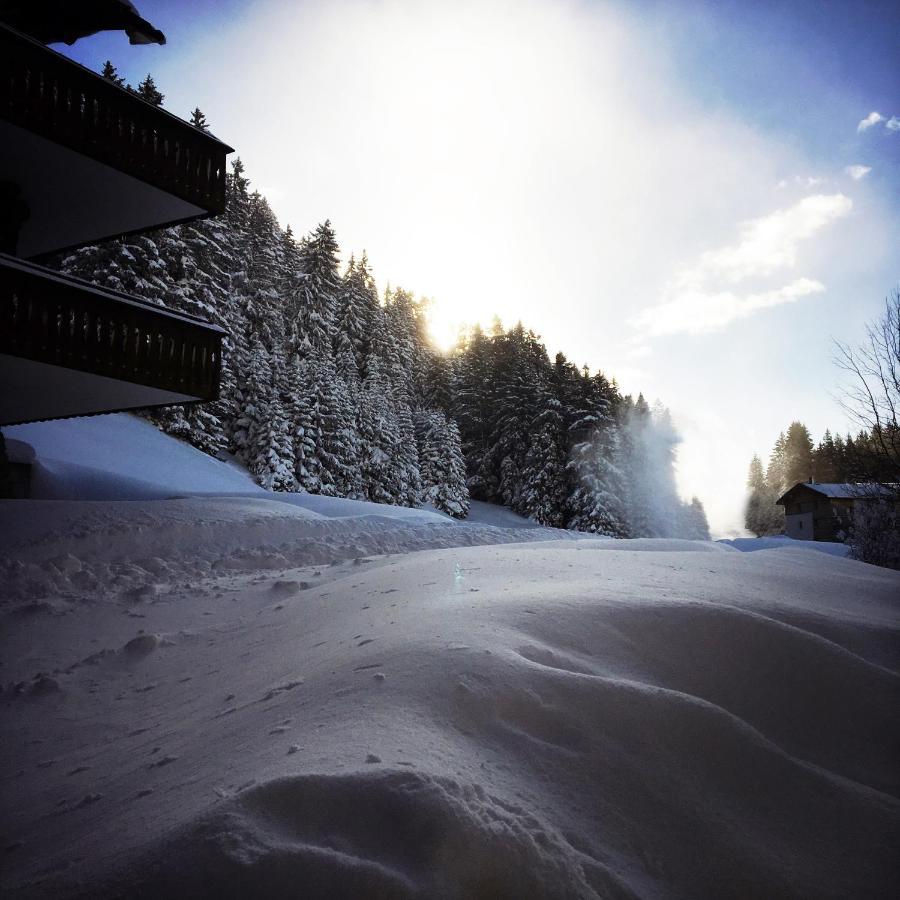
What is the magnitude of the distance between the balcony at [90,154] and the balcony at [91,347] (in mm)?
1845

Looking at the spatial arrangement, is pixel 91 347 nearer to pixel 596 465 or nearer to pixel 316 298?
pixel 316 298

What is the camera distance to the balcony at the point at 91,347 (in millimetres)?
6516

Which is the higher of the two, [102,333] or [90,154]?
[90,154]

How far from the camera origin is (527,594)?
3.12 m

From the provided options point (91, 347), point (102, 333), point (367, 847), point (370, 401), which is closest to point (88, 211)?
point (102, 333)

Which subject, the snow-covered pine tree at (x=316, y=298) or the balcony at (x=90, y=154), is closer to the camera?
the balcony at (x=90, y=154)

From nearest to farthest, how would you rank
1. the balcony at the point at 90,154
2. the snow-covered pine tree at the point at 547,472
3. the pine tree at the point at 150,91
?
1. the balcony at the point at 90,154
2. the pine tree at the point at 150,91
3. the snow-covered pine tree at the point at 547,472

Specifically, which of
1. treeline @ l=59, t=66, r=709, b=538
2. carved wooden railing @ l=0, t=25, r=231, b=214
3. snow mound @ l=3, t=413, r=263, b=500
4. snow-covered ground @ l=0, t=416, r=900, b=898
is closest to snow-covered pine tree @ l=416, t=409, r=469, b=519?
treeline @ l=59, t=66, r=709, b=538

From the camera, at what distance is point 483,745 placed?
1.62 m

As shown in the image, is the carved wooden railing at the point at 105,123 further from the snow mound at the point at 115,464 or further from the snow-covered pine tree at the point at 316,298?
the snow-covered pine tree at the point at 316,298

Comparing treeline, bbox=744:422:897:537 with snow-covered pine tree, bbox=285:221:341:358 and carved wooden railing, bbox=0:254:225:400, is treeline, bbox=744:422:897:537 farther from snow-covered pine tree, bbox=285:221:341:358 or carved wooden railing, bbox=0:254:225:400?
carved wooden railing, bbox=0:254:225:400

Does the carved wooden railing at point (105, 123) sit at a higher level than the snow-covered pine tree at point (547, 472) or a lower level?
higher

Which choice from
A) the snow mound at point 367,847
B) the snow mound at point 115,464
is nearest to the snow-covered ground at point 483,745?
the snow mound at point 367,847

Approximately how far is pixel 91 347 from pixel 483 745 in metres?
7.57
